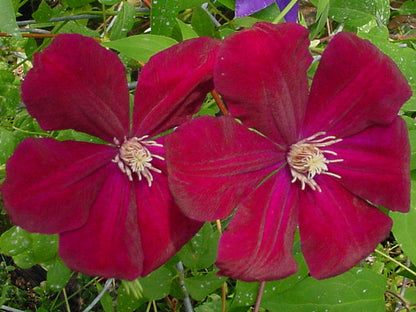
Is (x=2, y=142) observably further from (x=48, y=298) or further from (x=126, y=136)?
(x=48, y=298)

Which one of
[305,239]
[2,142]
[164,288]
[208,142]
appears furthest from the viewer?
[164,288]

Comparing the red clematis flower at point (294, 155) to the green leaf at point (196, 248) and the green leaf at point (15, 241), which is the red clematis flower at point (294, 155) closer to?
the green leaf at point (196, 248)

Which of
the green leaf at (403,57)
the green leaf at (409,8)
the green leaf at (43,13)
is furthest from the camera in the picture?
the green leaf at (409,8)

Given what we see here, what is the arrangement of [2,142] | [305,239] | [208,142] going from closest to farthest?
1. [208,142]
2. [305,239]
3. [2,142]

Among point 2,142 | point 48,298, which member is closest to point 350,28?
point 2,142

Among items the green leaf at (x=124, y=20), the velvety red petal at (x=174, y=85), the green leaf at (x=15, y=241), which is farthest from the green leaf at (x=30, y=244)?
the green leaf at (x=124, y=20)
